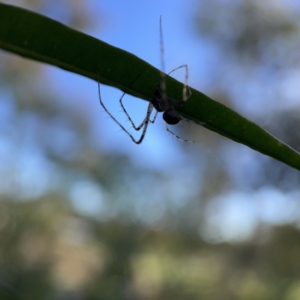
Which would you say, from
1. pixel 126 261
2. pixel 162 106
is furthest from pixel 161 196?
pixel 162 106

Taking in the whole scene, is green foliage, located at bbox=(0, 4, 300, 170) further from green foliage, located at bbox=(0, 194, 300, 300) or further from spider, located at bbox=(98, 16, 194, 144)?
green foliage, located at bbox=(0, 194, 300, 300)

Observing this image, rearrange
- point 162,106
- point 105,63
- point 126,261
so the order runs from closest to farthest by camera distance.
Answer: point 105,63, point 162,106, point 126,261

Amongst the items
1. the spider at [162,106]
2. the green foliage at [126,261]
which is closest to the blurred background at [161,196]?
the green foliage at [126,261]

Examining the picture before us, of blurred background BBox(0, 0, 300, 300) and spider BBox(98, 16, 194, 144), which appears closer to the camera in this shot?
spider BBox(98, 16, 194, 144)

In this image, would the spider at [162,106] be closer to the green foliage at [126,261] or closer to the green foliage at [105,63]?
the green foliage at [105,63]

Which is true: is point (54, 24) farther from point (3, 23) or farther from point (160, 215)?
point (160, 215)

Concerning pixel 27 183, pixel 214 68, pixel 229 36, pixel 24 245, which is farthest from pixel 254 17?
pixel 24 245

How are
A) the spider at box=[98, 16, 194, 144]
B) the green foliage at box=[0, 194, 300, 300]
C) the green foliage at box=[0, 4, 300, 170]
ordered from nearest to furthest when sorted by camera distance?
the green foliage at box=[0, 4, 300, 170] < the spider at box=[98, 16, 194, 144] < the green foliage at box=[0, 194, 300, 300]

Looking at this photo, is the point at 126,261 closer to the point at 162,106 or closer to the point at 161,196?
the point at 161,196

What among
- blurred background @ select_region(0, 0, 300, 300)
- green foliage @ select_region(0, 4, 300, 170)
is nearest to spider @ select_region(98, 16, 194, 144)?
green foliage @ select_region(0, 4, 300, 170)
